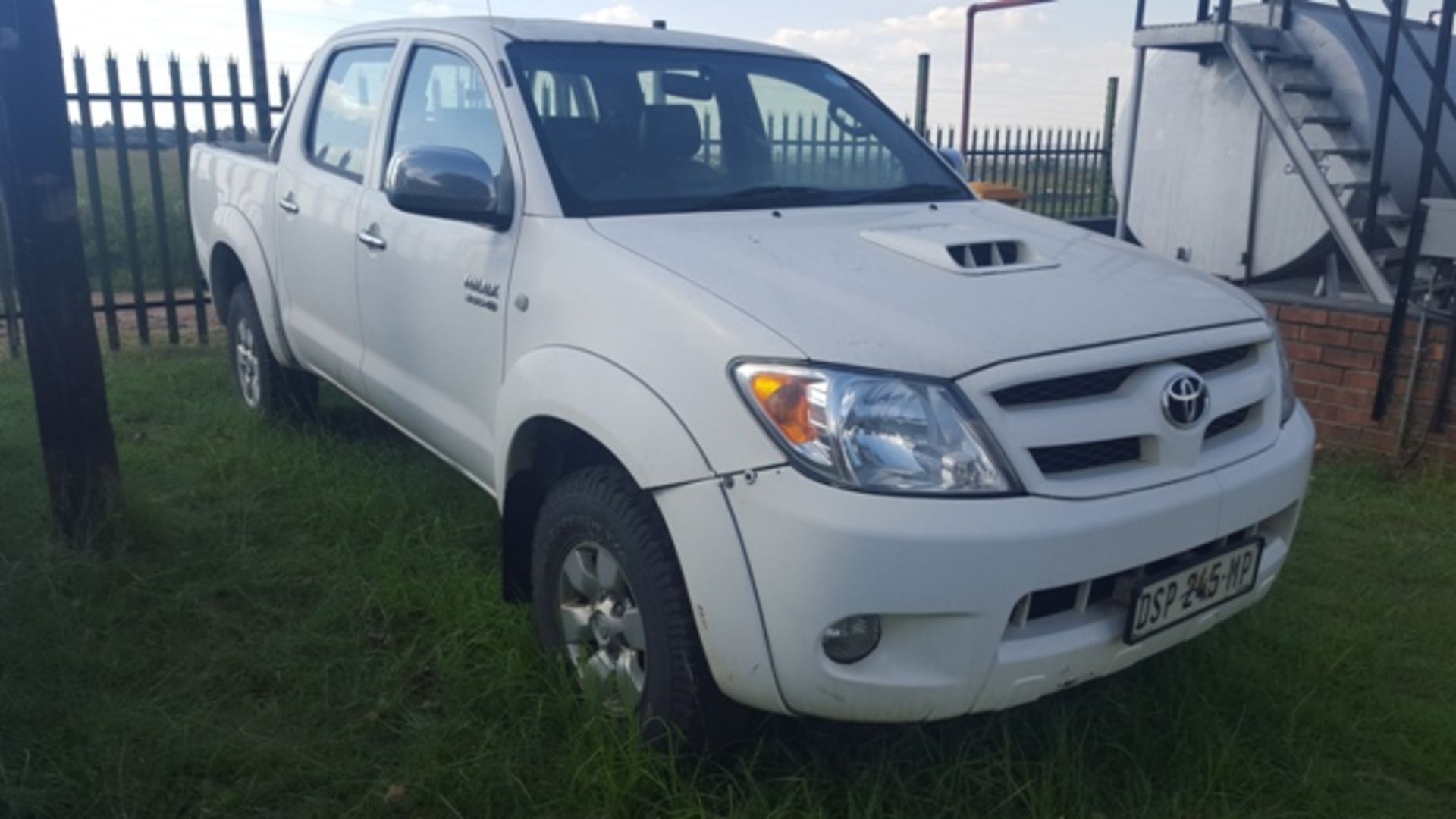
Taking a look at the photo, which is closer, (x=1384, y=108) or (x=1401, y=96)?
(x=1384, y=108)

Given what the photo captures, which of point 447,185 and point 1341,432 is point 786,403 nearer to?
point 447,185

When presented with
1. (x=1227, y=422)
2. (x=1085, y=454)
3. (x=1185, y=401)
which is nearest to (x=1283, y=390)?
(x=1227, y=422)

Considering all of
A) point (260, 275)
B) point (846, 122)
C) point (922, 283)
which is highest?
point (846, 122)

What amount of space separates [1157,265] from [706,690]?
171 cm

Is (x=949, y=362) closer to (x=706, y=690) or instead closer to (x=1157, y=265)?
(x=706, y=690)

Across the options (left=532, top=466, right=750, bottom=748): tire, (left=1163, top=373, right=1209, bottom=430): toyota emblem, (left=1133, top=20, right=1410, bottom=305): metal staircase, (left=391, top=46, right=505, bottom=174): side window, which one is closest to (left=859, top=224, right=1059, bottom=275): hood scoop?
(left=1163, top=373, right=1209, bottom=430): toyota emblem

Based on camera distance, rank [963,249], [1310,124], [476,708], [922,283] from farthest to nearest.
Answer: [1310,124] < [476,708] < [963,249] < [922,283]

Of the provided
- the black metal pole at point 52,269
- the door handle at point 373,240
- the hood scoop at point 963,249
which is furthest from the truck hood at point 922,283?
the black metal pole at point 52,269

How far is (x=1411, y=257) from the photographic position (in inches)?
212

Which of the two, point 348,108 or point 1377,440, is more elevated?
point 348,108

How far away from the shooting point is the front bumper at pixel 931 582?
227 cm

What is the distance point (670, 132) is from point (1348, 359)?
3.74 m

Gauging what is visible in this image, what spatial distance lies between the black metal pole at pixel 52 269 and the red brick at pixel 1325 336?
205 inches

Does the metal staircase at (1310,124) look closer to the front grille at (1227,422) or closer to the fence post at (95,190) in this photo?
the front grille at (1227,422)
